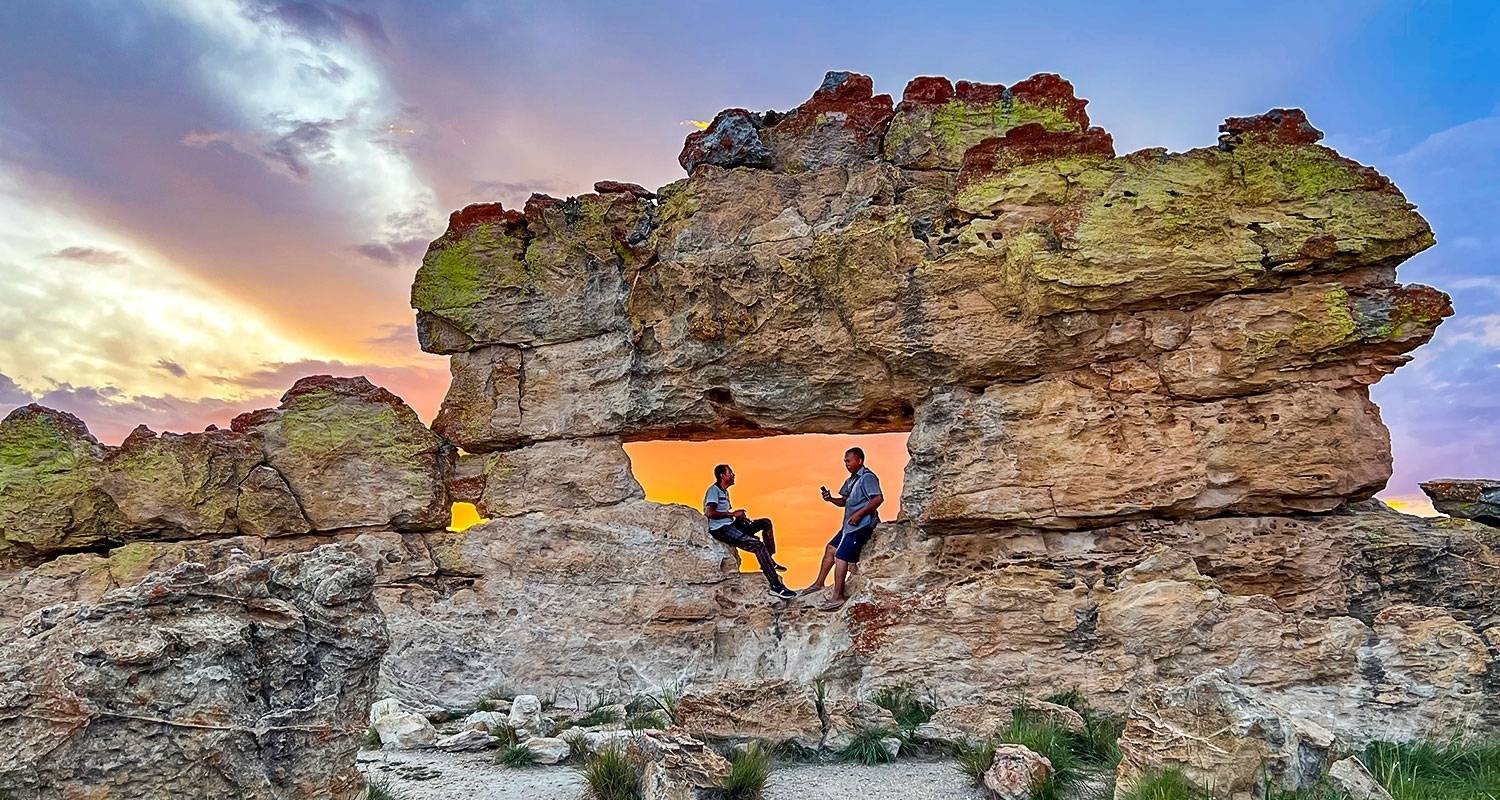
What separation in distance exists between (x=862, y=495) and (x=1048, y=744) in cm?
398

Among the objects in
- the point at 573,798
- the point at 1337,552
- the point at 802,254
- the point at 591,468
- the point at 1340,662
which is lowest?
the point at 573,798

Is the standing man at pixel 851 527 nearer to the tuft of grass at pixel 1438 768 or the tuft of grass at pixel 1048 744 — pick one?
the tuft of grass at pixel 1048 744

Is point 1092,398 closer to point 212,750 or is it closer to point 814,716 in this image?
point 814,716

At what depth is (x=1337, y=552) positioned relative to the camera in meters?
8.31

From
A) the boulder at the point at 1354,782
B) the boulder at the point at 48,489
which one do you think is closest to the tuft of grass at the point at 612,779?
the boulder at the point at 1354,782

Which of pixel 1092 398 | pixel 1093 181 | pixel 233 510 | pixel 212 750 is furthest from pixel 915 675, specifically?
pixel 233 510

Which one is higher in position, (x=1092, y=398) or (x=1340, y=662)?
(x=1092, y=398)

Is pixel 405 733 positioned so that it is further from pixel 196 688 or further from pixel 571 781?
pixel 196 688

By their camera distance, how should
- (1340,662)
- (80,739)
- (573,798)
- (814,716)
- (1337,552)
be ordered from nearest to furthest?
(80,739) < (573,798) < (814,716) < (1340,662) < (1337,552)

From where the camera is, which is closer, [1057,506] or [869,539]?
[1057,506]

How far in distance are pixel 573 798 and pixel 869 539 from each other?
15.1 feet

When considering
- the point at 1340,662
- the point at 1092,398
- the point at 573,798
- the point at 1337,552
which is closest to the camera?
the point at 573,798

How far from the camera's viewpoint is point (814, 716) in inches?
277

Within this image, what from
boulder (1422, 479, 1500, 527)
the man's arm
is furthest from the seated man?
boulder (1422, 479, 1500, 527)
